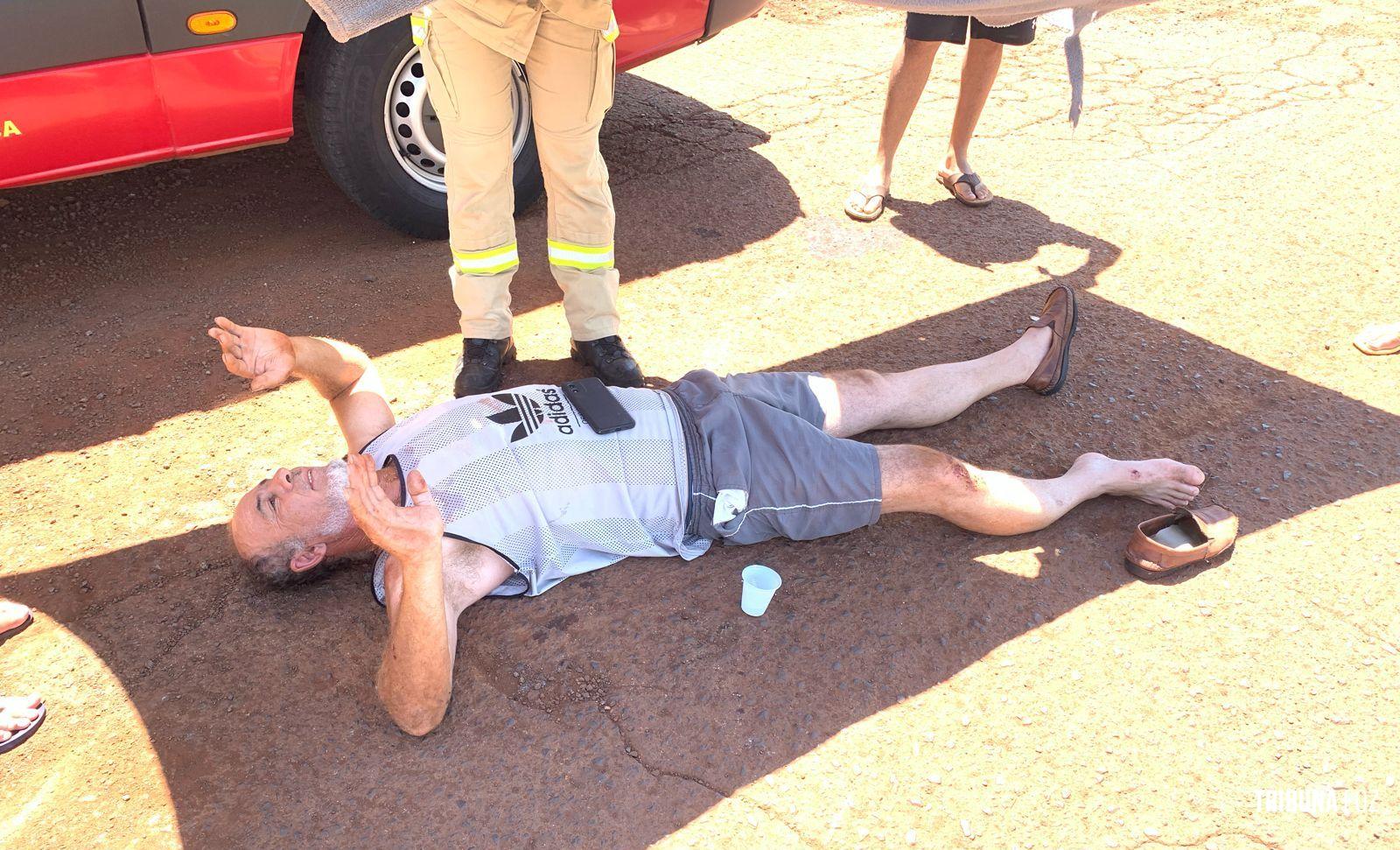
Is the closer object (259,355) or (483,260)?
(259,355)

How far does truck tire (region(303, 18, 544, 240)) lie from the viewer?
3.81 meters

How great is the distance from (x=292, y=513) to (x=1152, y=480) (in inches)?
96.2

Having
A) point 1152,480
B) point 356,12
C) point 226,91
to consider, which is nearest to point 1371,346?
point 1152,480

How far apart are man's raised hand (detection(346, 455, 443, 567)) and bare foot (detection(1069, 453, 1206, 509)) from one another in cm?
193

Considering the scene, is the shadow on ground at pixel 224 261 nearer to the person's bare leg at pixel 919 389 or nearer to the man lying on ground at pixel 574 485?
the man lying on ground at pixel 574 485

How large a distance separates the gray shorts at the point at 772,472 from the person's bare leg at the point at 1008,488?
94 mm

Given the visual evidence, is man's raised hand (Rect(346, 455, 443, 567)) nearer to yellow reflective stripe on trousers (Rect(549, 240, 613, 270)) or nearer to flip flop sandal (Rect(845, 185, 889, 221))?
yellow reflective stripe on trousers (Rect(549, 240, 613, 270))

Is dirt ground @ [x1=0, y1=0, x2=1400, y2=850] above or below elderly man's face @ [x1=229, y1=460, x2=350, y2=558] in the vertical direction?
below

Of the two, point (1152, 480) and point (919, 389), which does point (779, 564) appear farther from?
point (1152, 480)

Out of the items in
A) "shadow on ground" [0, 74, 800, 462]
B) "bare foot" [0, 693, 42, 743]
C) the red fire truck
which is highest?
the red fire truck

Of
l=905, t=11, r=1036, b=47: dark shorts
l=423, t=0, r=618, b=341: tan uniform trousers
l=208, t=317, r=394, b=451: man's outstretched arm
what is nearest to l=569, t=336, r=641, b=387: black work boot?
l=423, t=0, r=618, b=341: tan uniform trousers

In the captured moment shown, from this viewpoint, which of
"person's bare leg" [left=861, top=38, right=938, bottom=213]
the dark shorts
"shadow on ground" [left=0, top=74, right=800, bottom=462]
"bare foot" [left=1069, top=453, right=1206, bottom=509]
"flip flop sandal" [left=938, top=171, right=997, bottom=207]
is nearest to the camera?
"bare foot" [left=1069, top=453, right=1206, bottom=509]

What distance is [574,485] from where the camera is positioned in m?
2.58

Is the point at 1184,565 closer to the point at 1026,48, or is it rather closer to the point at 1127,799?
the point at 1127,799
